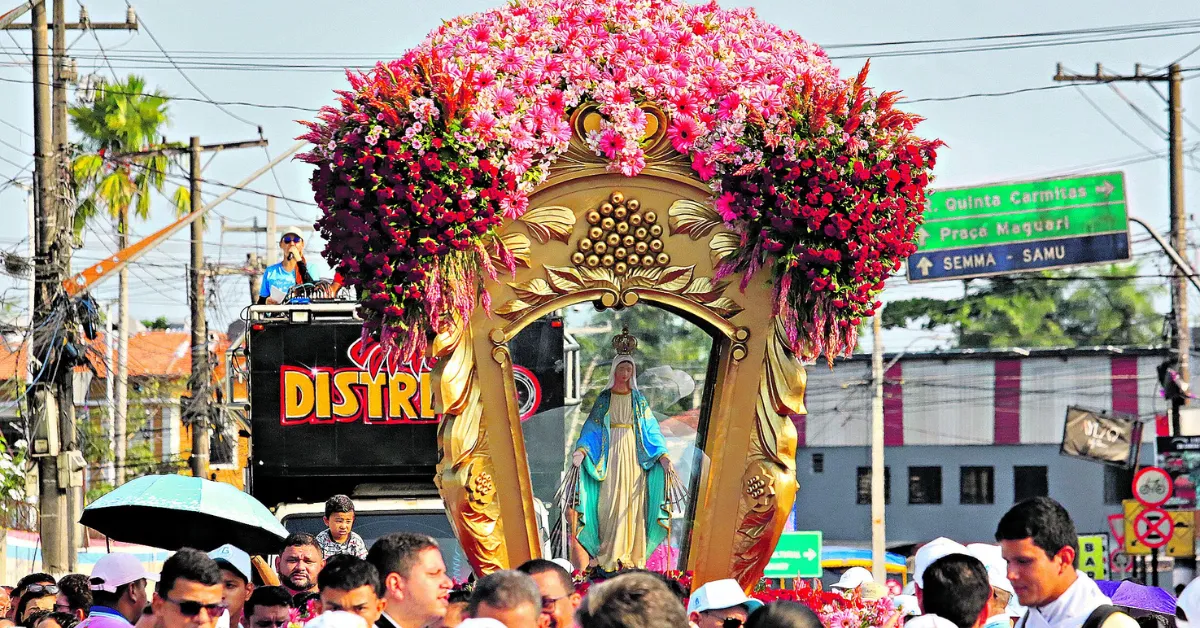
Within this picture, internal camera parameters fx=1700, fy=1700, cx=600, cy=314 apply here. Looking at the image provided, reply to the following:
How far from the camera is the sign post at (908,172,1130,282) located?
2945 cm

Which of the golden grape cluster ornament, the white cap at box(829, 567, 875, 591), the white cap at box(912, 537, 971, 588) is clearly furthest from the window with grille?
the white cap at box(912, 537, 971, 588)

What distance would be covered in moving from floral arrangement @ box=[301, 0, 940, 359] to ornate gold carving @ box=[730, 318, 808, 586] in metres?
0.17

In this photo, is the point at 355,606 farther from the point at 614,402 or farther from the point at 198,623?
the point at 614,402

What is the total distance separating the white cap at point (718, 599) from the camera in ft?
26.1

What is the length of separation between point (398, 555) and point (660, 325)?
3700mm

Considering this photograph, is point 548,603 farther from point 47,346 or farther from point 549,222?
point 47,346

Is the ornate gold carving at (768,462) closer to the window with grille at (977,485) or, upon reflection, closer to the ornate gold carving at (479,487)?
the ornate gold carving at (479,487)

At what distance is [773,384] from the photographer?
30.9ft

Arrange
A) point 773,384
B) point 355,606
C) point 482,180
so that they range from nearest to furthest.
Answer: point 355,606 < point 482,180 < point 773,384

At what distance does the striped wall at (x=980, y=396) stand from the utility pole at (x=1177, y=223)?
1569cm

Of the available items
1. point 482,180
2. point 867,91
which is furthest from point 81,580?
point 867,91

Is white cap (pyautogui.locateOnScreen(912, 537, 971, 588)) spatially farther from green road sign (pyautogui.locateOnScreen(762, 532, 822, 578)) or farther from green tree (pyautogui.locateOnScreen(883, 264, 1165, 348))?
green tree (pyautogui.locateOnScreen(883, 264, 1165, 348))

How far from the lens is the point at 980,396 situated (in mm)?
43156

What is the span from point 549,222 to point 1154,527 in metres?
14.2
